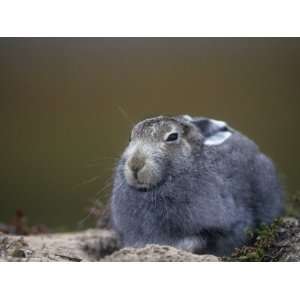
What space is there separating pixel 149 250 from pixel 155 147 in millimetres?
775

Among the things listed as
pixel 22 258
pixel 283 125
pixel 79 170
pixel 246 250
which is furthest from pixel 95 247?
pixel 283 125

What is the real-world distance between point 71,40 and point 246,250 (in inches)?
85.5

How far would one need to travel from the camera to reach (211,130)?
546cm

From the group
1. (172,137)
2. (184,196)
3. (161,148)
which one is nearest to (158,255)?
(184,196)

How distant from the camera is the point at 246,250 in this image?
511 cm

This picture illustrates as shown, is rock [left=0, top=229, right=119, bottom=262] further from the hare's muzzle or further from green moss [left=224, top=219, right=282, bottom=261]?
green moss [left=224, top=219, right=282, bottom=261]

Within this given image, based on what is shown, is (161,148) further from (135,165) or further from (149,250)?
(149,250)

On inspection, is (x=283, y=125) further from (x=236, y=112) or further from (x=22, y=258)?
(x=22, y=258)

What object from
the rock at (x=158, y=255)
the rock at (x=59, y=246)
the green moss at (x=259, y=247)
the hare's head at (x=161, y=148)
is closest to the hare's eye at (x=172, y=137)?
the hare's head at (x=161, y=148)

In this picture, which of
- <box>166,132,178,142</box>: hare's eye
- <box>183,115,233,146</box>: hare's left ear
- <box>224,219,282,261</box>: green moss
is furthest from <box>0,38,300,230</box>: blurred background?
<box>224,219,282,261</box>: green moss

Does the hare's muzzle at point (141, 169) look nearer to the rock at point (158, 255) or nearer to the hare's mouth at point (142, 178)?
the hare's mouth at point (142, 178)

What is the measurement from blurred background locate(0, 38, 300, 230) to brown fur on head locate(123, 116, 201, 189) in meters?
0.26

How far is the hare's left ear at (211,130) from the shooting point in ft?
17.8
